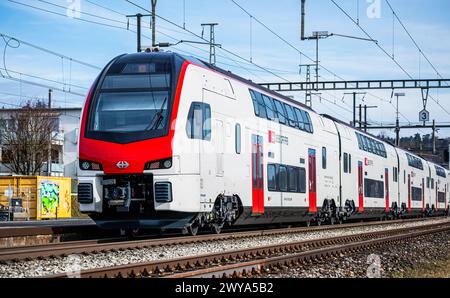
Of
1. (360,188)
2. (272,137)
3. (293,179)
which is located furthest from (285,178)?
(360,188)

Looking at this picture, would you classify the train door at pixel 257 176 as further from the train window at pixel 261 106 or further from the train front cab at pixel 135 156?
the train front cab at pixel 135 156

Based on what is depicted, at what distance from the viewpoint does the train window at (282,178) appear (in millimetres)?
22130

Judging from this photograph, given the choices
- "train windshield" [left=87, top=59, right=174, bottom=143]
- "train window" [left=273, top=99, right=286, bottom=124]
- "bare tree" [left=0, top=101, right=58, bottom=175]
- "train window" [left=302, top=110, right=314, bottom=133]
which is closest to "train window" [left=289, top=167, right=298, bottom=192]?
"train window" [left=273, top=99, right=286, bottom=124]

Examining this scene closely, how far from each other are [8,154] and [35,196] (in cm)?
1998

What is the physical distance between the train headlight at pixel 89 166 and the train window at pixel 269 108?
22.4ft

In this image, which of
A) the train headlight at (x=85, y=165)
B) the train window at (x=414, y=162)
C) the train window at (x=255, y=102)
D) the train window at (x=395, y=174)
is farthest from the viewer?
the train window at (x=414, y=162)

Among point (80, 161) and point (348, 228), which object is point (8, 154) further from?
point (80, 161)

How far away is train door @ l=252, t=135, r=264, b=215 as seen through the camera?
2000 cm

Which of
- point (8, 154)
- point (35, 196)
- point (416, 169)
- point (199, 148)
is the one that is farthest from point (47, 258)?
point (8, 154)

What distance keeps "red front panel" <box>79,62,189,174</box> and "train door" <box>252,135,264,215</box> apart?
14.6ft

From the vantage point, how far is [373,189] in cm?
3528

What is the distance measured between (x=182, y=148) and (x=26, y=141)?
45.4 metres

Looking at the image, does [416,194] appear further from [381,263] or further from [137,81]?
[381,263]

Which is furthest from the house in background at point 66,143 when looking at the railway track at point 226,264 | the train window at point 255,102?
the railway track at point 226,264
